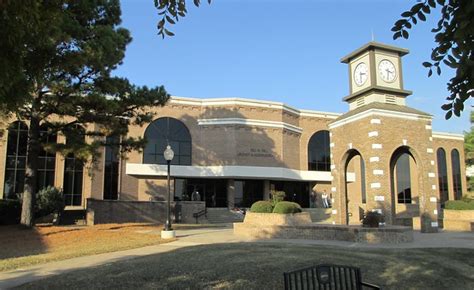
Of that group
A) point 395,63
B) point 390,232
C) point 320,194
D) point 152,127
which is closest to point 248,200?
point 320,194

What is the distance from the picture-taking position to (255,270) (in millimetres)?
8703

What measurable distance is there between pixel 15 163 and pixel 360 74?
3063 cm

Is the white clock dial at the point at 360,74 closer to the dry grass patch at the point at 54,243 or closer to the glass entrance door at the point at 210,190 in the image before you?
the dry grass patch at the point at 54,243

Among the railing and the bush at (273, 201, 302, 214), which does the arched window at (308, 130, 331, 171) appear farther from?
the bush at (273, 201, 302, 214)

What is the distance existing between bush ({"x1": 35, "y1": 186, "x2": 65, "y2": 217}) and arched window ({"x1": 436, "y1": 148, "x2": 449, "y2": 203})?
44.5m

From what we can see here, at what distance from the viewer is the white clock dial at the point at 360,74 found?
65.9 feet

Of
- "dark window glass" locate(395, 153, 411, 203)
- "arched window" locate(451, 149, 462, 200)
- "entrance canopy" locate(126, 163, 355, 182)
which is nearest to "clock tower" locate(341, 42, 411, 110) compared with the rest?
"entrance canopy" locate(126, 163, 355, 182)

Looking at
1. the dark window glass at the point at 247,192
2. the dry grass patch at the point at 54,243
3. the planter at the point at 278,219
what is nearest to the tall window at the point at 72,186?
the dark window glass at the point at 247,192

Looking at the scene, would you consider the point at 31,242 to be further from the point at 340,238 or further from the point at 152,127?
the point at 152,127

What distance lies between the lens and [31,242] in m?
16.7

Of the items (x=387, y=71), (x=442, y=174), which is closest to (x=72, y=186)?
(x=387, y=71)

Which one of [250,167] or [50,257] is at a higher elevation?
[250,167]

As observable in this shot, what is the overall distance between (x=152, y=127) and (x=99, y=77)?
22266 millimetres

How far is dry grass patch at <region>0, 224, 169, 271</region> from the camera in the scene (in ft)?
42.5
